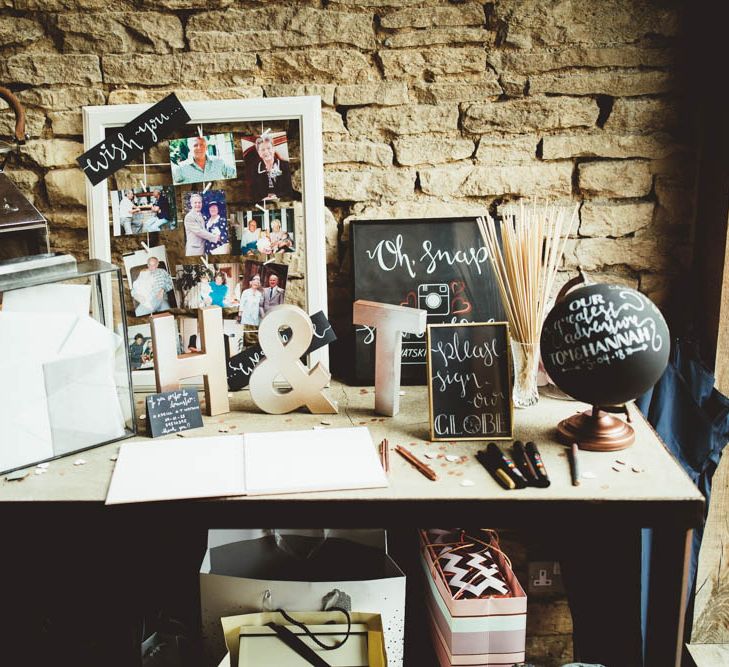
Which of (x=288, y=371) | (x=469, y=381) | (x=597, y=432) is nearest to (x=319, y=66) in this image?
(x=288, y=371)

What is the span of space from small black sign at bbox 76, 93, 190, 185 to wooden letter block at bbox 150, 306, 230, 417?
0.43 m

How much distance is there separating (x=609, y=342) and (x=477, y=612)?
2.23 ft

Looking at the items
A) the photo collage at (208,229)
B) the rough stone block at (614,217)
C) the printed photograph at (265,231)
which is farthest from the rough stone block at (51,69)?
the rough stone block at (614,217)

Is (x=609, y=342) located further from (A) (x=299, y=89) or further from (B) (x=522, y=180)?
(A) (x=299, y=89)

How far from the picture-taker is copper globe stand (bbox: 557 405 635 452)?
1397 mm

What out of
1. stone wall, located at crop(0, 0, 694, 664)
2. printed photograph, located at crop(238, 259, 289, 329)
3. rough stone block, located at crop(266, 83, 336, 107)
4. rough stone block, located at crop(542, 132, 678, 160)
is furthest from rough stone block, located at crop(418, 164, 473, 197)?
printed photograph, located at crop(238, 259, 289, 329)

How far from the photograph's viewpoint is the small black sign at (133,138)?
66.0 inches

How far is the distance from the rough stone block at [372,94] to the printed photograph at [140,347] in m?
0.78

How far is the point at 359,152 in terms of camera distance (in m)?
1.79

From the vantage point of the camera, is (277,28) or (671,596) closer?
(671,596)

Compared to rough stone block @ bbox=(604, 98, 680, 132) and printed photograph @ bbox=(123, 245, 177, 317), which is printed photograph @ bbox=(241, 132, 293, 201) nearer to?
printed photograph @ bbox=(123, 245, 177, 317)

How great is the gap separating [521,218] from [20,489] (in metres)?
1.15

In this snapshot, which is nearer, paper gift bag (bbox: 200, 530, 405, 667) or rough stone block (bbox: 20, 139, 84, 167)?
paper gift bag (bbox: 200, 530, 405, 667)

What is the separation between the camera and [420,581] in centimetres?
201
